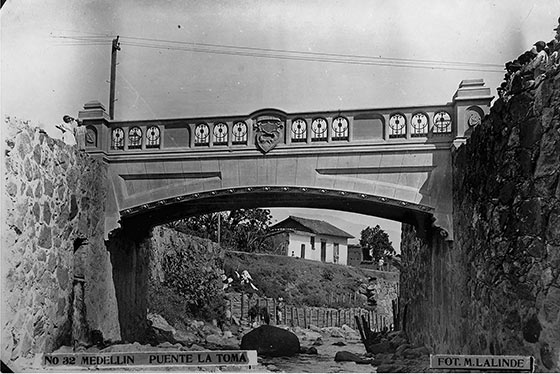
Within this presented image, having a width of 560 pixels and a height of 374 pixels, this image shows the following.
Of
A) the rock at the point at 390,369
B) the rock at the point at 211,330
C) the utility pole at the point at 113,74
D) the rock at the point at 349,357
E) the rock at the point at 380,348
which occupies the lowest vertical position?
the rock at the point at 390,369

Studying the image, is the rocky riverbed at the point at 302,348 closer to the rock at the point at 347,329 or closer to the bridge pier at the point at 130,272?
the rock at the point at 347,329

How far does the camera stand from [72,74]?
18.3ft

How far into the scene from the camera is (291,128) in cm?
601

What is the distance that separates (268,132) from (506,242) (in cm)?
240

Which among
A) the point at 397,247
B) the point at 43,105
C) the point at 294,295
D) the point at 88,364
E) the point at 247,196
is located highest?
the point at 43,105

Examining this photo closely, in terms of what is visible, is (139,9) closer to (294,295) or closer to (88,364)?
(88,364)

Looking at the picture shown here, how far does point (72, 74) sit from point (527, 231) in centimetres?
393

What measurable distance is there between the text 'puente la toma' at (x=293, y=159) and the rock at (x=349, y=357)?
4.46ft

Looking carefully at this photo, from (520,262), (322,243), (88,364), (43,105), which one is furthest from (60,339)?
(520,262)

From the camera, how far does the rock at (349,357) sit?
575 centimetres

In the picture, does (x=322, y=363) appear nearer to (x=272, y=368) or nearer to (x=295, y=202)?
(x=272, y=368)

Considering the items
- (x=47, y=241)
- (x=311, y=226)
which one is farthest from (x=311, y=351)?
(x=47, y=241)

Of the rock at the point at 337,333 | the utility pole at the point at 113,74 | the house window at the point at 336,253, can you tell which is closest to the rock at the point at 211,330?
the rock at the point at 337,333

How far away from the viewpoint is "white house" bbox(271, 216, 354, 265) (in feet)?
20.3
